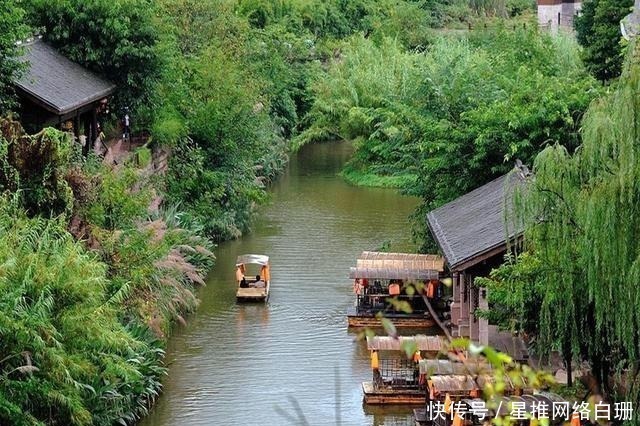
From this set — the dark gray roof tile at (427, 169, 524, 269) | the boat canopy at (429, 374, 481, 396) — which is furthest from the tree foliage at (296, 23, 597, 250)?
the boat canopy at (429, 374, 481, 396)

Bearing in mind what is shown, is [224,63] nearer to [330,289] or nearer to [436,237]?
[330,289]

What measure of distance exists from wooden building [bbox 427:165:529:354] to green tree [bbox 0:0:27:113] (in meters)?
8.98

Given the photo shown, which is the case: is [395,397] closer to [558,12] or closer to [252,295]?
[252,295]

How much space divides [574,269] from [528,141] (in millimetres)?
11012

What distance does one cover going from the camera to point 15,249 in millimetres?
16594

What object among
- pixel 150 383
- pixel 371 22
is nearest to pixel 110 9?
pixel 150 383

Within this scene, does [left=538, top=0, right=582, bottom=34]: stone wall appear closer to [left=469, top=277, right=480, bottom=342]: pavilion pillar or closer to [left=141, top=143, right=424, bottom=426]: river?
[left=141, top=143, right=424, bottom=426]: river

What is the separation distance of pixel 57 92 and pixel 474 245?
11217 mm

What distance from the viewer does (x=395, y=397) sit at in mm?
19109

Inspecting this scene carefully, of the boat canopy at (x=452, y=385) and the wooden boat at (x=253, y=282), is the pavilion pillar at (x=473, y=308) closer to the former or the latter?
the boat canopy at (x=452, y=385)

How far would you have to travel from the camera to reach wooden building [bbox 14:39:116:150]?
84.7 ft

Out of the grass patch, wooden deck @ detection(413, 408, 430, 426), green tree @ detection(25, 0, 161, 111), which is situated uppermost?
green tree @ detection(25, 0, 161, 111)

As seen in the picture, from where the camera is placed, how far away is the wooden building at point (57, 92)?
2581cm

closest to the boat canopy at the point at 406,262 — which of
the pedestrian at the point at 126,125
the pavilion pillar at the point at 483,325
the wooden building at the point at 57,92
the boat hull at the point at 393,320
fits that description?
the boat hull at the point at 393,320
